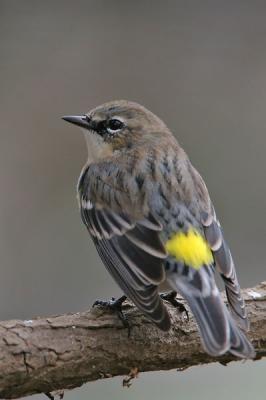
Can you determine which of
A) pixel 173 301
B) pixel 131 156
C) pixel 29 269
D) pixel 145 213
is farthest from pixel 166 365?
pixel 29 269

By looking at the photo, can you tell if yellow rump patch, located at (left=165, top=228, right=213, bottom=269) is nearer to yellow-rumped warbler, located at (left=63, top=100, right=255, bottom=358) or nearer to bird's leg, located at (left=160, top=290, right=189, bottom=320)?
yellow-rumped warbler, located at (left=63, top=100, right=255, bottom=358)

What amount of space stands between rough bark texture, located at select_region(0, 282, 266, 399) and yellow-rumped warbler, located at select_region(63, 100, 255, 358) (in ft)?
0.94

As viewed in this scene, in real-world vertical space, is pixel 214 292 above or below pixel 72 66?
below

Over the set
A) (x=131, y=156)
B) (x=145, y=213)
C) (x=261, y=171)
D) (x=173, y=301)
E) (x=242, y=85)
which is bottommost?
(x=173, y=301)

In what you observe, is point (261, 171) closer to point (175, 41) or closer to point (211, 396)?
point (175, 41)

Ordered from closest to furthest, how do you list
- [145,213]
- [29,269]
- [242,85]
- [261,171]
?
[145,213], [29,269], [261,171], [242,85]

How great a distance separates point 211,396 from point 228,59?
5.98 m

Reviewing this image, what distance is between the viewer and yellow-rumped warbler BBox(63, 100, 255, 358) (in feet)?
18.0

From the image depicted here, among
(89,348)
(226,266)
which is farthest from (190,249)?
(89,348)

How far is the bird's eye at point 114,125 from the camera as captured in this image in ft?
22.5

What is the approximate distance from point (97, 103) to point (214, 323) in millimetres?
6766

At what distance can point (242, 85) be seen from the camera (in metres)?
12.3

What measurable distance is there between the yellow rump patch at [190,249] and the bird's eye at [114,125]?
47.1 inches

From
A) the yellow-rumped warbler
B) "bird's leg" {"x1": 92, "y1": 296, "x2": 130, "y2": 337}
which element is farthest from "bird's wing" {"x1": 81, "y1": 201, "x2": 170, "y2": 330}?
"bird's leg" {"x1": 92, "y1": 296, "x2": 130, "y2": 337}
